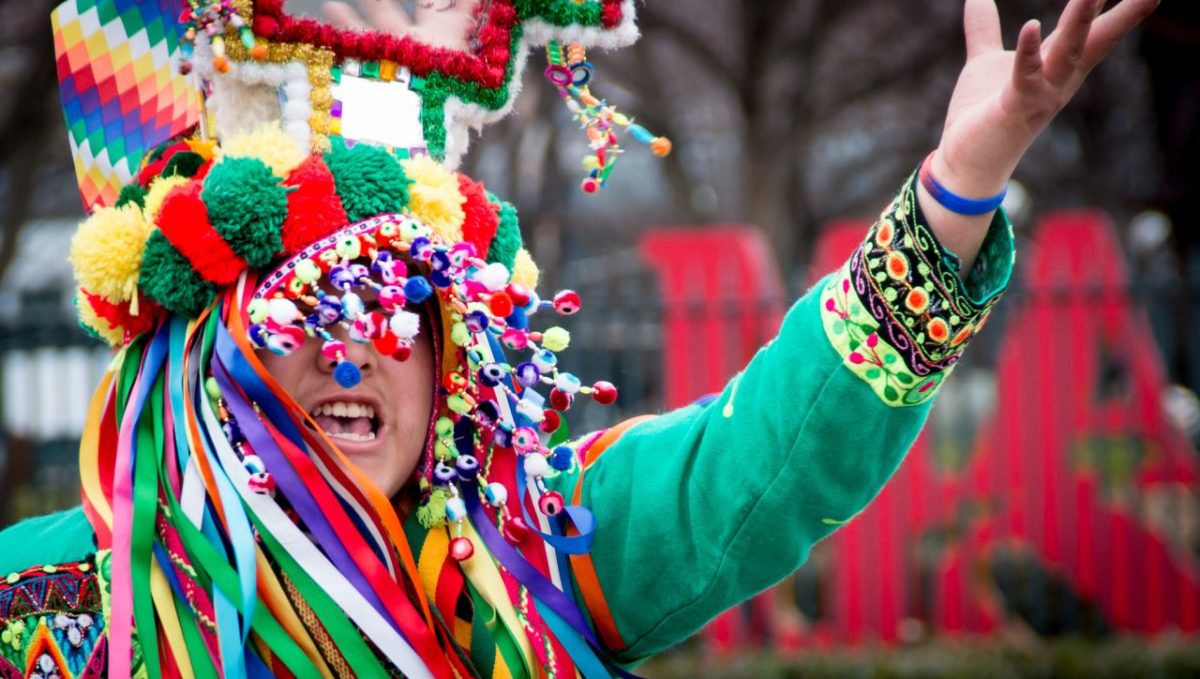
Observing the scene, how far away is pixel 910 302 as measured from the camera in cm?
158

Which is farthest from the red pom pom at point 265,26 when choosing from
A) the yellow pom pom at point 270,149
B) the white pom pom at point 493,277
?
the white pom pom at point 493,277

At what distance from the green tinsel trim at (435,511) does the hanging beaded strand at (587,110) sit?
48cm

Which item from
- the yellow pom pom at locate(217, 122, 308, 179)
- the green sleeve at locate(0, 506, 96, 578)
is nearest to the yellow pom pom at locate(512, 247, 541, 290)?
the yellow pom pom at locate(217, 122, 308, 179)

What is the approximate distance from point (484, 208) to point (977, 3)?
0.70 meters

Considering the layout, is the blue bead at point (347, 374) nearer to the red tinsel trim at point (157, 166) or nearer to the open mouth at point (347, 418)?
the open mouth at point (347, 418)

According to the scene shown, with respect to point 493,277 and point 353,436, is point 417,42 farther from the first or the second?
point 353,436

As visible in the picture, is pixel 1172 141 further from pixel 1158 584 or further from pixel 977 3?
pixel 977 3

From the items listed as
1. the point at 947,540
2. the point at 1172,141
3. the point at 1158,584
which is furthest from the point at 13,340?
the point at 1172,141

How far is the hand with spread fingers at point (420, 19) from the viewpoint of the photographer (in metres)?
1.95

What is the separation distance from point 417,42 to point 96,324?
0.61 metres

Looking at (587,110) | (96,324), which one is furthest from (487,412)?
(96,324)

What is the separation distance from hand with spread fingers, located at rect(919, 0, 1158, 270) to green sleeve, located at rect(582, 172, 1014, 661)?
0.17 feet

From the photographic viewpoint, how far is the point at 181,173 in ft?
6.36

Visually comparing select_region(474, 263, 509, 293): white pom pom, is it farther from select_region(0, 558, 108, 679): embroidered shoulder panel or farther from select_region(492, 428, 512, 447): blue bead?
select_region(0, 558, 108, 679): embroidered shoulder panel
